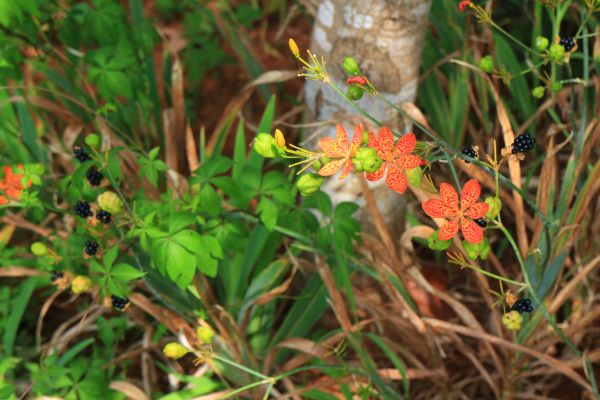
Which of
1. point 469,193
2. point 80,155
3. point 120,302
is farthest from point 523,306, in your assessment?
point 80,155

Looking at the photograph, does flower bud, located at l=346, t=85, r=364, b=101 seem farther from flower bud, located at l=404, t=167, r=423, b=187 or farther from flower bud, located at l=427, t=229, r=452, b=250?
flower bud, located at l=427, t=229, r=452, b=250

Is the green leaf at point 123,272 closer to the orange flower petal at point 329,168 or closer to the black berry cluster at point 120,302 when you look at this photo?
the black berry cluster at point 120,302

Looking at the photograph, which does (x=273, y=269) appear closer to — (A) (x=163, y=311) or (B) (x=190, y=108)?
(A) (x=163, y=311)

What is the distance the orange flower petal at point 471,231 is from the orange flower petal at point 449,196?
3cm

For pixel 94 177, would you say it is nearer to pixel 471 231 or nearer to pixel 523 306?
pixel 471 231

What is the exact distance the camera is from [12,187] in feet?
5.07

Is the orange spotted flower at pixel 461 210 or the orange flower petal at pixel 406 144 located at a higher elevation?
the orange flower petal at pixel 406 144

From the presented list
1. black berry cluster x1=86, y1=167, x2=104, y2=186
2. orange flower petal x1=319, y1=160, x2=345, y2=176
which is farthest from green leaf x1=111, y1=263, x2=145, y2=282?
orange flower petal x1=319, y1=160, x2=345, y2=176

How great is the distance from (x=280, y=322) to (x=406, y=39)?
2.92ft

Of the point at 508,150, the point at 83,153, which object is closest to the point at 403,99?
the point at 508,150

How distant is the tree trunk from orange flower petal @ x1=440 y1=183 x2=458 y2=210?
2.04 ft

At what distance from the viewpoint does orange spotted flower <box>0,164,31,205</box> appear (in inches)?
57.1

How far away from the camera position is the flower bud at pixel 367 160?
38.7 inches

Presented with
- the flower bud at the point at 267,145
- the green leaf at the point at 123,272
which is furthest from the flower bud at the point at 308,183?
the green leaf at the point at 123,272
